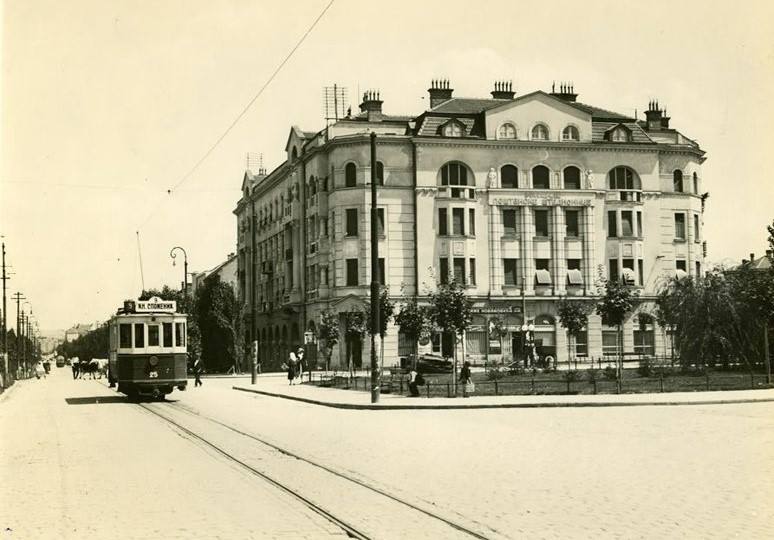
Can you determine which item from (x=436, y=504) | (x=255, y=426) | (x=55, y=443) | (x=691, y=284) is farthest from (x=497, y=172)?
(x=436, y=504)

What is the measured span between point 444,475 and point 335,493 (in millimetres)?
1921

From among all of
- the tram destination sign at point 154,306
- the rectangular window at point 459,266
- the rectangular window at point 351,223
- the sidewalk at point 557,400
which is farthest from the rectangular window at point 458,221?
the tram destination sign at point 154,306

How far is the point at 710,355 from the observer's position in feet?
122

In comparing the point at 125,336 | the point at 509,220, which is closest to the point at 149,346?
the point at 125,336

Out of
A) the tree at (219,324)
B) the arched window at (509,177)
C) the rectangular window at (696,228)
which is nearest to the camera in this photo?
the arched window at (509,177)

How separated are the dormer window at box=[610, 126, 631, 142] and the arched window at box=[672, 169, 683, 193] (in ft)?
14.6

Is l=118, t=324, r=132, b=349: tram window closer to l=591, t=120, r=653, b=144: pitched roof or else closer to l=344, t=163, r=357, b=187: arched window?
l=344, t=163, r=357, b=187: arched window

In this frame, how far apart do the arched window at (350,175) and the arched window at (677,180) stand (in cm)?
2159

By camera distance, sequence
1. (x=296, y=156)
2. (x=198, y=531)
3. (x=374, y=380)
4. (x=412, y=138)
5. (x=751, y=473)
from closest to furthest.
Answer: (x=198, y=531), (x=751, y=473), (x=374, y=380), (x=412, y=138), (x=296, y=156)

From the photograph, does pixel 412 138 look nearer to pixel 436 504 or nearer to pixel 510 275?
pixel 510 275

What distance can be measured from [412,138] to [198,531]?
2025 inches

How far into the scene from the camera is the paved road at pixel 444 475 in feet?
28.5

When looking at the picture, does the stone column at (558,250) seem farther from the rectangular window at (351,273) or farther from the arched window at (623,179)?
the rectangular window at (351,273)

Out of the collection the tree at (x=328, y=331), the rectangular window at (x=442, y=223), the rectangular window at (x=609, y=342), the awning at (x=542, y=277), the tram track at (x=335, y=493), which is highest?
the rectangular window at (x=442, y=223)
